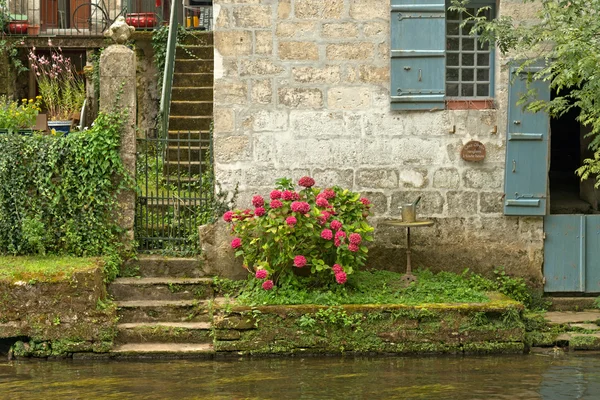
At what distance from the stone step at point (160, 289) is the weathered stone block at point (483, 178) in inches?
121

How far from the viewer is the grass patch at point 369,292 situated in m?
11.9

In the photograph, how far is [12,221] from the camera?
12.6m

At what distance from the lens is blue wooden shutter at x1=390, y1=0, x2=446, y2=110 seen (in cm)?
1273

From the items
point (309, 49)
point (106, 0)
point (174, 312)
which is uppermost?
point (106, 0)

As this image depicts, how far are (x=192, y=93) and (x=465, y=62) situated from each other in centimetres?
405

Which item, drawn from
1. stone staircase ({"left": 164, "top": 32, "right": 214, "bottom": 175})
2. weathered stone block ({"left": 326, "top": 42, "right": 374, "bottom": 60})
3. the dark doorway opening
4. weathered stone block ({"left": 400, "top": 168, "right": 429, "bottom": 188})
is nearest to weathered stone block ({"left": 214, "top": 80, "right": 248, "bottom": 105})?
weathered stone block ({"left": 326, "top": 42, "right": 374, "bottom": 60})

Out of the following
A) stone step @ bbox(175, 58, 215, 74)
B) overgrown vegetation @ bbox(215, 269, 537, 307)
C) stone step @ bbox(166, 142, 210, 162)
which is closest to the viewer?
overgrown vegetation @ bbox(215, 269, 537, 307)

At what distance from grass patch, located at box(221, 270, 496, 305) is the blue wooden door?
33.8 inches

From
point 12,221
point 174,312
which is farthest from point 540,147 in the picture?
point 12,221

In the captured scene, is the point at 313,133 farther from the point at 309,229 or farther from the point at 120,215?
the point at 120,215

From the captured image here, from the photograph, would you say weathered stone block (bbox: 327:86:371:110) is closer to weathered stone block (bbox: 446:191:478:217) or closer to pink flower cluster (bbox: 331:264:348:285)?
weathered stone block (bbox: 446:191:478:217)

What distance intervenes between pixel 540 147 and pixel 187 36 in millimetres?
5978

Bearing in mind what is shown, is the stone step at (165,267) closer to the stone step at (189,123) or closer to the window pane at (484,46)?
the stone step at (189,123)

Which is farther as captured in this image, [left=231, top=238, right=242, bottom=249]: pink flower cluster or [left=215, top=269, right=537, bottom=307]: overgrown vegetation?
[left=231, top=238, right=242, bottom=249]: pink flower cluster
